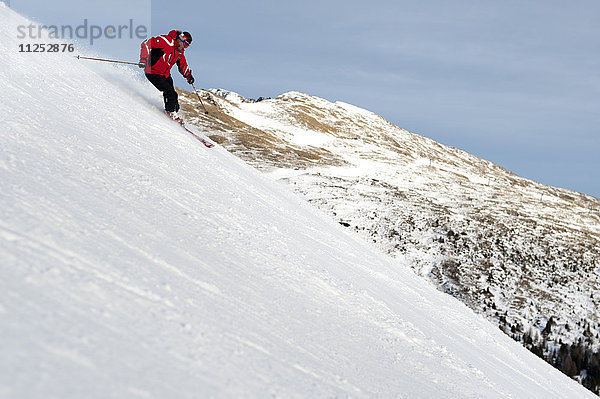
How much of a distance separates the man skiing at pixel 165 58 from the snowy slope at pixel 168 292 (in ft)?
11.7

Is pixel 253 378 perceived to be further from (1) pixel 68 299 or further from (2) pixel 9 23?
(2) pixel 9 23

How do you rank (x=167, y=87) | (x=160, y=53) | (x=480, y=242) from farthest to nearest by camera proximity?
1. (x=480, y=242)
2. (x=167, y=87)
3. (x=160, y=53)

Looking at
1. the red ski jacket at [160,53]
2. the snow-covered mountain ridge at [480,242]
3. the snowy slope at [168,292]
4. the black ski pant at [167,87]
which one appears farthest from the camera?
the snow-covered mountain ridge at [480,242]

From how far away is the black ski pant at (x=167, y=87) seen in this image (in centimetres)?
1234

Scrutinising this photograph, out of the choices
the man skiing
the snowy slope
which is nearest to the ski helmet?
the man skiing

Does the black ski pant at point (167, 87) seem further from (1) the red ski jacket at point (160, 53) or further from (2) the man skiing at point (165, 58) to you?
(1) the red ski jacket at point (160, 53)

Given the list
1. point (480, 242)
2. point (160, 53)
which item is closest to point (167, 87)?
point (160, 53)

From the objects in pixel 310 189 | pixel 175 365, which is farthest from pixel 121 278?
Result: pixel 310 189

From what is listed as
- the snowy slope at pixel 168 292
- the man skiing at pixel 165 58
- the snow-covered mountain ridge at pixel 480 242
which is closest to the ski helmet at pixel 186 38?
the man skiing at pixel 165 58

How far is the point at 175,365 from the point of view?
263 centimetres

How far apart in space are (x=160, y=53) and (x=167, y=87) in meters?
1.04

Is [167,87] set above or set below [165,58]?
below

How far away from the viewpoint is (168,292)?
136 inches

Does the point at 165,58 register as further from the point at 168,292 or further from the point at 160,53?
the point at 168,292
